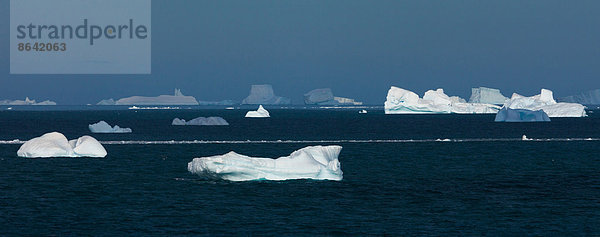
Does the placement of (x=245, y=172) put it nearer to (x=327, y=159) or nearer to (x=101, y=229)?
(x=327, y=159)

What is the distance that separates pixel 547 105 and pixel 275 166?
381 feet

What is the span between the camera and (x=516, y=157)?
52.3m

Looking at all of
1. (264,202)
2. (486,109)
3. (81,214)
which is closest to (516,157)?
(264,202)

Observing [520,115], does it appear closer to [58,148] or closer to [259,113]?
[259,113]

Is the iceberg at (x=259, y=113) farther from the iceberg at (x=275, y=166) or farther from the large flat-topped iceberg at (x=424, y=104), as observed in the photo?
the iceberg at (x=275, y=166)

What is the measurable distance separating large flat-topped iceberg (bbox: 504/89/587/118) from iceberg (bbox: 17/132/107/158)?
102 metres

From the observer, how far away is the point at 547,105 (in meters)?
141

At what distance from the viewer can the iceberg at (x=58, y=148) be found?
150 feet

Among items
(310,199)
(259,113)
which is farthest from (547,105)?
(310,199)

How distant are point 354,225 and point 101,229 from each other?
722cm

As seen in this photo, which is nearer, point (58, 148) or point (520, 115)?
point (58, 148)

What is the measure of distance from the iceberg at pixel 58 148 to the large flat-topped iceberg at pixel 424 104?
110266 mm

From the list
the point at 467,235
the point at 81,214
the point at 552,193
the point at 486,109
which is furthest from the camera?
the point at 486,109

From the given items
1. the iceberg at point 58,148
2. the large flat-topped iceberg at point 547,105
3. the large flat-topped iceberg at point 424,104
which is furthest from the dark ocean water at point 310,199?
the large flat-topped iceberg at point 424,104
